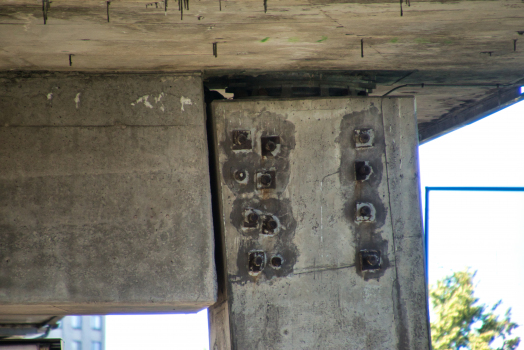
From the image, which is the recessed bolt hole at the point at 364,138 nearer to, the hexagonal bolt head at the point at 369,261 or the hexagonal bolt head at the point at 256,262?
the hexagonal bolt head at the point at 369,261

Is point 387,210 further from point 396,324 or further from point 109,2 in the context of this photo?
point 109,2

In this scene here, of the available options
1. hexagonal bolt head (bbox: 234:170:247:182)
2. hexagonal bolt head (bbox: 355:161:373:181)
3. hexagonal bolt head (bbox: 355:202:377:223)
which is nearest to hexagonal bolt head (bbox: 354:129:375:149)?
hexagonal bolt head (bbox: 355:161:373:181)

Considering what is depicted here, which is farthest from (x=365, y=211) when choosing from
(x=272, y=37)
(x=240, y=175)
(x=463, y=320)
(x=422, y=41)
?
(x=463, y=320)

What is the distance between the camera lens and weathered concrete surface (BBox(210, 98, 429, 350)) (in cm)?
487

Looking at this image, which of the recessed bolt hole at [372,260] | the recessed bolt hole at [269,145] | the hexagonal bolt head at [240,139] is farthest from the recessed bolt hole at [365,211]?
the hexagonal bolt head at [240,139]

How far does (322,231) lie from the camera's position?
4980mm

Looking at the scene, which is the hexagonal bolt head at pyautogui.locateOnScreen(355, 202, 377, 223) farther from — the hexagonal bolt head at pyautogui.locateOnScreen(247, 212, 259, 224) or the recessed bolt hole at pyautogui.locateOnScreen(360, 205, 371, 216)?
the hexagonal bolt head at pyautogui.locateOnScreen(247, 212, 259, 224)

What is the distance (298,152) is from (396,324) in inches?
70.1

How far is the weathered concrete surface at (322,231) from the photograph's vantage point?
4.87 metres

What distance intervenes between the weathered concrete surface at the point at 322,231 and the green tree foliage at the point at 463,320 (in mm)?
11561

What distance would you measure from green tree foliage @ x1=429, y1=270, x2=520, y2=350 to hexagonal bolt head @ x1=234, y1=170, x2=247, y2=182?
40.9 ft

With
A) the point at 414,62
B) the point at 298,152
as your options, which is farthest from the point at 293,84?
the point at 414,62

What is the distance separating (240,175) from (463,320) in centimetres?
1348

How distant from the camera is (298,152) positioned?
502cm
